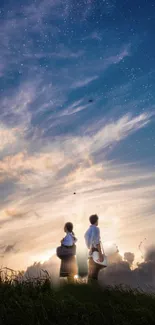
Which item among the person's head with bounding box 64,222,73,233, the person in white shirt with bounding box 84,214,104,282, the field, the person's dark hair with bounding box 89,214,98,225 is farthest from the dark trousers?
the field

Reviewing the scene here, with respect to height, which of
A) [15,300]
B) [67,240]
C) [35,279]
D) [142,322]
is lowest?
[142,322]

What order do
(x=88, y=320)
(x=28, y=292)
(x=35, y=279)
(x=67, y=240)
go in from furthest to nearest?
(x=67, y=240) < (x=35, y=279) < (x=28, y=292) < (x=88, y=320)

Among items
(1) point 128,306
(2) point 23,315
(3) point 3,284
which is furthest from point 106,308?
(3) point 3,284

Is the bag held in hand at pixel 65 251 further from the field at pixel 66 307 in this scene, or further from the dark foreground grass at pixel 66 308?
the dark foreground grass at pixel 66 308

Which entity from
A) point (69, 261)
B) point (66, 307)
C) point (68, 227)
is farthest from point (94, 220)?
point (66, 307)

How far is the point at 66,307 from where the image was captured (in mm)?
9664

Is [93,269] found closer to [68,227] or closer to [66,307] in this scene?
[68,227]

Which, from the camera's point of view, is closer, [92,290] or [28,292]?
[28,292]

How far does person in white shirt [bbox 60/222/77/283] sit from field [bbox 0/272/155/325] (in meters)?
5.05

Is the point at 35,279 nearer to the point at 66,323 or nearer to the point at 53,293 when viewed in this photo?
the point at 53,293

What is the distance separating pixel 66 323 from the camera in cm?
901

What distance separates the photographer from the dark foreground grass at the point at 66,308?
9.09m

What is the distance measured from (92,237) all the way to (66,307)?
6330 mm

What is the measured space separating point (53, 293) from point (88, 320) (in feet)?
8.55
